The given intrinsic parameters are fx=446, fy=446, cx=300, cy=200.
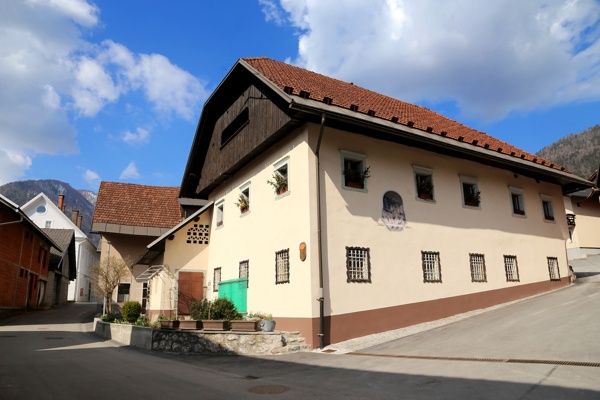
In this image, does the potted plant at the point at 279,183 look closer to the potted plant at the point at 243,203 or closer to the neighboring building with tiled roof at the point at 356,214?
the neighboring building with tiled roof at the point at 356,214

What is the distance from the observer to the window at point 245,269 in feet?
57.7

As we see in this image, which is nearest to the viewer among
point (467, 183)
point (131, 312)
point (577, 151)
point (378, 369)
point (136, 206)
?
point (378, 369)

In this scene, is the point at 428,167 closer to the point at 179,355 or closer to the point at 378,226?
the point at 378,226

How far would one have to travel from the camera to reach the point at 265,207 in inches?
658

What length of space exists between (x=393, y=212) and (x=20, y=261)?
27.8 m

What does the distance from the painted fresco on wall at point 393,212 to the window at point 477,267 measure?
151 inches

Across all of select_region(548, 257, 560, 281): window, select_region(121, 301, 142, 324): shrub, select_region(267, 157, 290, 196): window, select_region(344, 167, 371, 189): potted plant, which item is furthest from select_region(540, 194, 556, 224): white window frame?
select_region(121, 301, 142, 324): shrub

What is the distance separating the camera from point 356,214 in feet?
47.5

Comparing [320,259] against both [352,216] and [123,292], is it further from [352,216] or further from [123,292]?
[123,292]

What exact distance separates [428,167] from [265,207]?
6.40 metres

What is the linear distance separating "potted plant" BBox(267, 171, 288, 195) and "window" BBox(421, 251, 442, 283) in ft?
17.7

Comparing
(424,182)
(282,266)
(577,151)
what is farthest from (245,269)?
(577,151)

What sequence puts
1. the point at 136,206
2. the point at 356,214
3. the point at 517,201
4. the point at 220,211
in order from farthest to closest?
the point at 136,206 → the point at 220,211 → the point at 517,201 → the point at 356,214

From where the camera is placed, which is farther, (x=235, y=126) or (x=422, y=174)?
(x=235, y=126)
